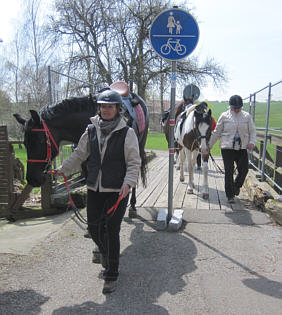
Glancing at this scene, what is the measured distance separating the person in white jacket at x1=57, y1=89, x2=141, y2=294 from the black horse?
2.67ft

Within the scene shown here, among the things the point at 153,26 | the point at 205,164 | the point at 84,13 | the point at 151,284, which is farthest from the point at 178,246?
the point at 84,13

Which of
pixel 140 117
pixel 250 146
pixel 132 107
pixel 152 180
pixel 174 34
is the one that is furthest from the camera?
pixel 152 180

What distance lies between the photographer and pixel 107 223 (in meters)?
3.10

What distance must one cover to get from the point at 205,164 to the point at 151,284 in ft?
12.2

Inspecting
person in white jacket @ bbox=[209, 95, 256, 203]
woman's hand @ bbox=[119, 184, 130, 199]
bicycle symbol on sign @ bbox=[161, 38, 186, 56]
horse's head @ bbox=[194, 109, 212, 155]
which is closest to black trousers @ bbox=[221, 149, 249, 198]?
person in white jacket @ bbox=[209, 95, 256, 203]

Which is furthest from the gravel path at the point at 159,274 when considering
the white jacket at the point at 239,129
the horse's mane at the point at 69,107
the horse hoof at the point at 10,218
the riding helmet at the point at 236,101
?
the horse hoof at the point at 10,218

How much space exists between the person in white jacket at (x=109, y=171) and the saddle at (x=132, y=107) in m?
1.51

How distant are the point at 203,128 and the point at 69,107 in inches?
122

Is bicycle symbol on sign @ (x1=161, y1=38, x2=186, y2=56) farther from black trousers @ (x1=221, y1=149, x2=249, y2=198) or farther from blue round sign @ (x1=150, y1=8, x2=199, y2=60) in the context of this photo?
black trousers @ (x1=221, y1=149, x2=249, y2=198)

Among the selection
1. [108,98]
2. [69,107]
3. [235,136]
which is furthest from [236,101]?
[108,98]

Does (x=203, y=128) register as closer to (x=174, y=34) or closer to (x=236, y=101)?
(x=236, y=101)

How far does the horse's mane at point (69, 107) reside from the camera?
4.04m

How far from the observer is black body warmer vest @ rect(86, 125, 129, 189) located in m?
3.01

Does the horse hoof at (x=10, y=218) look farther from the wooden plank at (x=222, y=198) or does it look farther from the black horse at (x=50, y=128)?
the wooden plank at (x=222, y=198)
